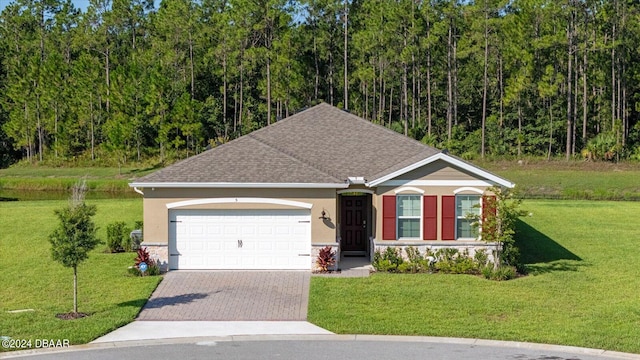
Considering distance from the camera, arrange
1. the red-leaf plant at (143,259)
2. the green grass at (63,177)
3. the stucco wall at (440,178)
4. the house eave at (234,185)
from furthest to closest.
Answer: the green grass at (63,177)
the stucco wall at (440,178)
the house eave at (234,185)
the red-leaf plant at (143,259)

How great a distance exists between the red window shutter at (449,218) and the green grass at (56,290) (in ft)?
28.3

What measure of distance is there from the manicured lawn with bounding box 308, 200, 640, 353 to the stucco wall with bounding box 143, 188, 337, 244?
6.32ft

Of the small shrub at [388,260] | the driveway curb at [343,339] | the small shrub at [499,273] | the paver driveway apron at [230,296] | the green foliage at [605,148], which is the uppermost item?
the green foliage at [605,148]

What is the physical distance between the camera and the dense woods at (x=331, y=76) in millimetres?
58219

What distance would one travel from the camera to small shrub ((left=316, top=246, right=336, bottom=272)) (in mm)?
22578

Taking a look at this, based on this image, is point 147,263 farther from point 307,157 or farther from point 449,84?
point 449,84

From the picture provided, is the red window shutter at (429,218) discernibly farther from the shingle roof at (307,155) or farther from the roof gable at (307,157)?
the shingle roof at (307,155)

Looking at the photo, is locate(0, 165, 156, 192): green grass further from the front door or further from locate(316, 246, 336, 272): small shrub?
locate(316, 246, 336, 272): small shrub

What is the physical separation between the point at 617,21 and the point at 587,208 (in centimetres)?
2858

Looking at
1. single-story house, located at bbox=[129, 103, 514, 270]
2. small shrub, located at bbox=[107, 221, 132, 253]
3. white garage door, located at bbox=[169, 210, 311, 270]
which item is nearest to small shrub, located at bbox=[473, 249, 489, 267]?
single-story house, located at bbox=[129, 103, 514, 270]

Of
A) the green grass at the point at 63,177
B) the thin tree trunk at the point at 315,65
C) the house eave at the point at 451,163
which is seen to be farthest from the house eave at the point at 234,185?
the thin tree trunk at the point at 315,65

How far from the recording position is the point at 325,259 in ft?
74.0

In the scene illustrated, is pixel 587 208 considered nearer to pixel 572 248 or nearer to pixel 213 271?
pixel 572 248

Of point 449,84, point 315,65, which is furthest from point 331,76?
point 449,84
